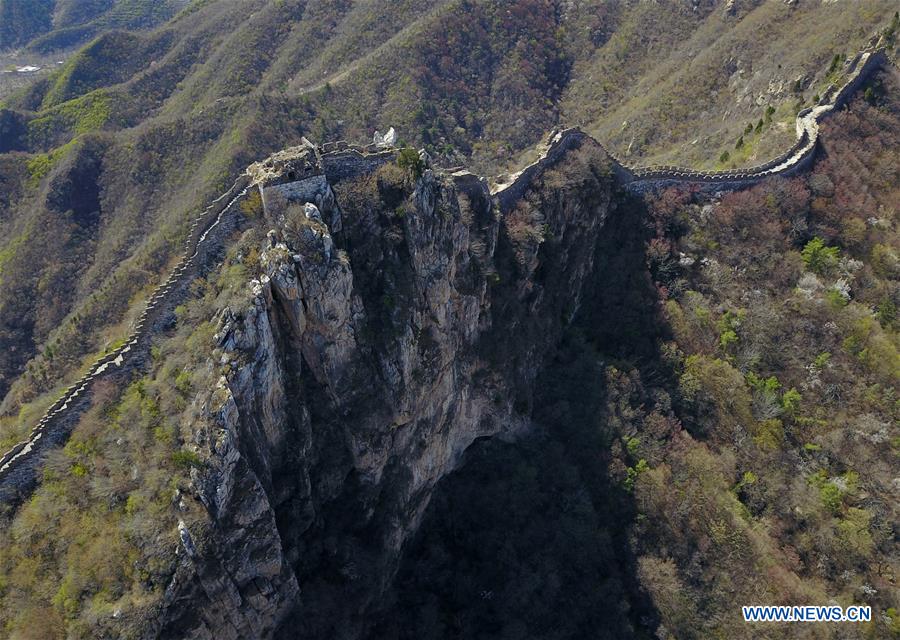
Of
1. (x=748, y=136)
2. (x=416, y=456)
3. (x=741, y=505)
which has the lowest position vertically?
(x=741, y=505)

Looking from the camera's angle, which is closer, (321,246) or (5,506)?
(5,506)

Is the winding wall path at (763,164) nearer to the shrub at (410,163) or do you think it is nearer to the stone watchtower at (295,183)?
the shrub at (410,163)

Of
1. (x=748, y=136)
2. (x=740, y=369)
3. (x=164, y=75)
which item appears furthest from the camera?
(x=164, y=75)

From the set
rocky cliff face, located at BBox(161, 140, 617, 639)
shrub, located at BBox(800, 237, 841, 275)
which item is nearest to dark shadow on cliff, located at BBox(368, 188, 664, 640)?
rocky cliff face, located at BBox(161, 140, 617, 639)

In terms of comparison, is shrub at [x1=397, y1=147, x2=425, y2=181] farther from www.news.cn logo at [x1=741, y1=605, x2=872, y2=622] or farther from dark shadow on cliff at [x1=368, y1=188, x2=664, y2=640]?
www.news.cn logo at [x1=741, y1=605, x2=872, y2=622]

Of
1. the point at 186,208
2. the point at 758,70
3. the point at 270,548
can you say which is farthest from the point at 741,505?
the point at 186,208

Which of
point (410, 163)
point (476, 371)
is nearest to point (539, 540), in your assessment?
point (476, 371)

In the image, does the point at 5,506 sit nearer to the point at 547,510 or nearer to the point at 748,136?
the point at 547,510

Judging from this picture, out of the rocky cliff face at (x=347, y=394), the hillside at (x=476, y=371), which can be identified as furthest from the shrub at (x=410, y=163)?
the rocky cliff face at (x=347, y=394)
